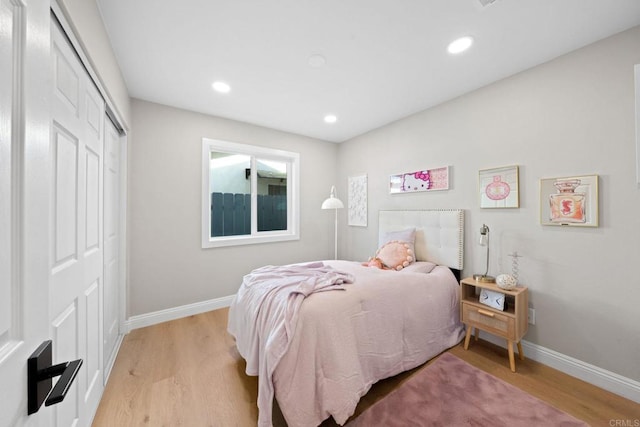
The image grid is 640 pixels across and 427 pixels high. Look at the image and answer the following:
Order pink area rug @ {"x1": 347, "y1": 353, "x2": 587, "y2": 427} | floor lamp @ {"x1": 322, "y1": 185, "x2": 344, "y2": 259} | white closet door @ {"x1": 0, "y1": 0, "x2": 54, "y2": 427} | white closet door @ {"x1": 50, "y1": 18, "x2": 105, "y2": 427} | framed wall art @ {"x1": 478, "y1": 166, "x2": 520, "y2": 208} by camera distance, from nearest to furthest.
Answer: white closet door @ {"x1": 0, "y1": 0, "x2": 54, "y2": 427}, white closet door @ {"x1": 50, "y1": 18, "x2": 105, "y2": 427}, pink area rug @ {"x1": 347, "y1": 353, "x2": 587, "y2": 427}, framed wall art @ {"x1": 478, "y1": 166, "x2": 520, "y2": 208}, floor lamp @ {"x1": 322, "y1": 185, "x2": 344, "y2": 259}

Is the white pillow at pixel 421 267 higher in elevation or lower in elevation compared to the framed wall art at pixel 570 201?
lower

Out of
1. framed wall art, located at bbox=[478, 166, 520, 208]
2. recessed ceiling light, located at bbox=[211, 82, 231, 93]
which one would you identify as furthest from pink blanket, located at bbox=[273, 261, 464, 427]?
recessed ceiling light, located at bbox=[211, 82, 231, 93]

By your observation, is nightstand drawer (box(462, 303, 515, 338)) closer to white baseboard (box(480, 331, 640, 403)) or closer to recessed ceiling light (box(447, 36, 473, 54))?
white baseboard (box(480, 331, 640, 403))

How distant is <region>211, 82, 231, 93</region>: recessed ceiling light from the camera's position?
7.92 ft

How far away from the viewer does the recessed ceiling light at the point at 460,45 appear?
1.80 meters

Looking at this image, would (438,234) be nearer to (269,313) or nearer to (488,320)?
(488,320)

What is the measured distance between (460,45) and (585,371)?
2.73 m

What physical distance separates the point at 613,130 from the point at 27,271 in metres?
3.17

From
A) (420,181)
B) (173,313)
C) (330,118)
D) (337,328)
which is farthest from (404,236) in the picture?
(173,313)

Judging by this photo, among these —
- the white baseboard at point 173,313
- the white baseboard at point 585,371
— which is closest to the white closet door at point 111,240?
the white baseboard at point 173,313

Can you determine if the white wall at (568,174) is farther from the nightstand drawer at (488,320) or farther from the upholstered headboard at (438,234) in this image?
the nightstand drawer at (488,320)

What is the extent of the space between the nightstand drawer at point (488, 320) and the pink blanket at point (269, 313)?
123 centimetres

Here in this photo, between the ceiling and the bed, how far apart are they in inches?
58.3

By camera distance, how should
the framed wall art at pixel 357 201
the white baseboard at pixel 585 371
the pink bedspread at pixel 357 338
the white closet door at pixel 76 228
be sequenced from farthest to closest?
1. the framed wall art at pixel 357 201
2. the white baseboard at pixel 585 371
3. the pink bedspread at pixel 357 338
4. the white closet door at pixel 76 228
